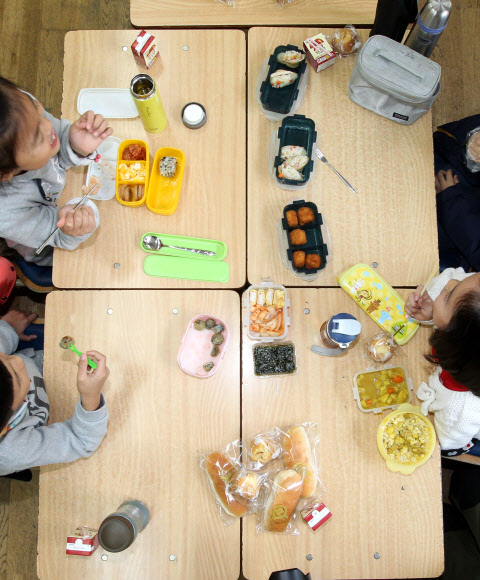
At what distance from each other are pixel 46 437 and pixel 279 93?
4.11 ft

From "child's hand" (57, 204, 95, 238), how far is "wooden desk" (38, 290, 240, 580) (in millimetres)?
187

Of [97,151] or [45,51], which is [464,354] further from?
[45,51]

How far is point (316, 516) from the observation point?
1.31 m

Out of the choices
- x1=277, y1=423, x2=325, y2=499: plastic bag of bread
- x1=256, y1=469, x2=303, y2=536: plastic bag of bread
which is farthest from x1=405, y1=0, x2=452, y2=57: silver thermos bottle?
x1=256, y1=469, x2=303, y2=536: plastic bag of bread

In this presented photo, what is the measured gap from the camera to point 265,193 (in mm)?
1496

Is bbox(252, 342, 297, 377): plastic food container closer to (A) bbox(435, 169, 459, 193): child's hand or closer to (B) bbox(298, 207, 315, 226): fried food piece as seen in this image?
(B) bbox(298, 207, 315, 226): fried food piece

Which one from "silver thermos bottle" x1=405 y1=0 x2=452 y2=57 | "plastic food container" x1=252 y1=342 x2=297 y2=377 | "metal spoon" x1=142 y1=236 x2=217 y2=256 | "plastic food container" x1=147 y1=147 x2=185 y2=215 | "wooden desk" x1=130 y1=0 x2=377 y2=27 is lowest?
"plastic food container" x1=252 y1=342 x2=297 y2=377

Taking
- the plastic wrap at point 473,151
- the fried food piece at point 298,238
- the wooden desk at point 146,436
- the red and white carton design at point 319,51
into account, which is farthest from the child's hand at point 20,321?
the plastic wrap at point 473,151

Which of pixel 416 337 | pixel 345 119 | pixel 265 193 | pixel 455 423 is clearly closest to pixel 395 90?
pixel 345 119

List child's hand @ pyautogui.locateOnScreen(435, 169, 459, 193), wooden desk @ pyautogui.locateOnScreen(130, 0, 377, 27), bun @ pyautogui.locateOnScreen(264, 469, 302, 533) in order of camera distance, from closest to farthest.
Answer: bun @ pyautogui.locateOnScreen(264, 469, 302, 533) < wooden desk @ pyautogui.locateOnScreen(130, 0, 377, 27) < child's hand @ pyautogui.locateOnScreen(435, 169, 459, 193)

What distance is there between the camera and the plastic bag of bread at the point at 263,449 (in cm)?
132

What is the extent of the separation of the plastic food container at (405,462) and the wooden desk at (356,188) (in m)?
0.39

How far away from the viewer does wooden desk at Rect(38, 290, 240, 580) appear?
4.35 ft

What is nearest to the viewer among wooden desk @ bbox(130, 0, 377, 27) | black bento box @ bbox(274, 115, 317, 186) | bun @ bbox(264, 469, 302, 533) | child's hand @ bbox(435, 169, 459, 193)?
bun @ bbox(264, 469, 302, 533)
